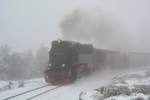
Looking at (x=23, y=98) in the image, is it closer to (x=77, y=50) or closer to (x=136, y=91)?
(x=136, y=91)

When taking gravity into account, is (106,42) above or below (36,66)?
above

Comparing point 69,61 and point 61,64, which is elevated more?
point 69,61

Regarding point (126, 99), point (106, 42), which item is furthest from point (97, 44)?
point (126, 99)

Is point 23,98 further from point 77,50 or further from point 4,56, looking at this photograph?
point 4,56

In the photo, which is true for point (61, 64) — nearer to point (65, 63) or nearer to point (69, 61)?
point (65, 63)

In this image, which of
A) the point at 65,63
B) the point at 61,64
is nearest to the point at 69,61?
the point at 65,63

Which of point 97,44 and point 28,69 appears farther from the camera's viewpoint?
point 28,69

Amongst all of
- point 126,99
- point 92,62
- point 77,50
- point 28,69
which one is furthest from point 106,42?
point 126,99

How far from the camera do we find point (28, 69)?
71.2 m

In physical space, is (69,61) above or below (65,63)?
above

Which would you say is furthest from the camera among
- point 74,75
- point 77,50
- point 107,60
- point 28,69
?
point 28,69

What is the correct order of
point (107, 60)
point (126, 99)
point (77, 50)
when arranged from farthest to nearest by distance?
point (107, 60)
point (77, 50)
point (126, 99)

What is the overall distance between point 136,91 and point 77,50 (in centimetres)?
847

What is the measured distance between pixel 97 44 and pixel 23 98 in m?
33.2
